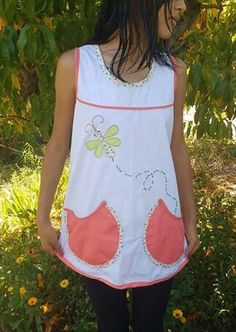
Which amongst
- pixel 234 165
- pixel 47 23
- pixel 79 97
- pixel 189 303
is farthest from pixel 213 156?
pixel 79 97

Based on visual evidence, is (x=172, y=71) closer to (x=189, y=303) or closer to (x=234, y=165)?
(x=189, y=303)

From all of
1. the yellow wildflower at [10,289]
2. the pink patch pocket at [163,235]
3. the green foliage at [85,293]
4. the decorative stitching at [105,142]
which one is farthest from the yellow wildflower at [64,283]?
the decorative stitching at [105,142]

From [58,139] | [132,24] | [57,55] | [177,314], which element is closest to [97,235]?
[58,139]

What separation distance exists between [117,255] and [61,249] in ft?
0.57

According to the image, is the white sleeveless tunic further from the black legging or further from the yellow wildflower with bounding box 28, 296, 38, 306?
the yellow wildflower with bounding box 28, 296, 38, 306

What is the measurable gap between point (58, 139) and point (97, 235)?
0.26 meters

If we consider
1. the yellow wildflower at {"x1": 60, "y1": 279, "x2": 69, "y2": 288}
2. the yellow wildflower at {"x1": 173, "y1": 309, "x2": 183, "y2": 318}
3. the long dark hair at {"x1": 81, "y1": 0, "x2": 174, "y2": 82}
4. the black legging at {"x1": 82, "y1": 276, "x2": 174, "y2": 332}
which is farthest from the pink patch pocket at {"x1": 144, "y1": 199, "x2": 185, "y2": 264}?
the yellow wildflower at {"x1": 60, "y1": 279, "x2": 69, "y2": 288}

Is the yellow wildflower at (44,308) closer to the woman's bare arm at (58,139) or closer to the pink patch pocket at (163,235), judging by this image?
the woman's bare arm at (58,139)

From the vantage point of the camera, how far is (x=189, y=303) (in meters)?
2.01

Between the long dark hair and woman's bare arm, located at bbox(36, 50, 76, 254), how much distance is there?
0.35 ft

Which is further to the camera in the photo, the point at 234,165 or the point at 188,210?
the point at 234,165

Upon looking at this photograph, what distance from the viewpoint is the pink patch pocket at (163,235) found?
121 cm

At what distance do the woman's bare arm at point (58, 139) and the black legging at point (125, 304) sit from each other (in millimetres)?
181

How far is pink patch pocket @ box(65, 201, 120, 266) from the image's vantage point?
3.92 feet
